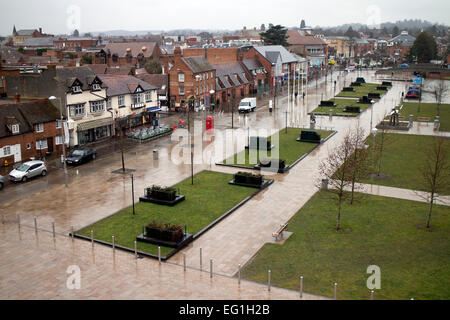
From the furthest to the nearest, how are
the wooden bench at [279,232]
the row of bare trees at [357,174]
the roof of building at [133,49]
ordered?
the roof of building at [133,49] < the row of bare trees at [357,174] < the wooden bench at [279,232]

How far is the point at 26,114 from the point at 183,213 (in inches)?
804

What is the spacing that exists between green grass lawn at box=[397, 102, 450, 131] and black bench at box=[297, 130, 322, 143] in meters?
16.3

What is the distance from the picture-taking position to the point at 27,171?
105 ft

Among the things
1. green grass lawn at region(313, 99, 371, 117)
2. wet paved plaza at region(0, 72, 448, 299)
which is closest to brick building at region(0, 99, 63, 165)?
wet paved plaza at region(0, 72, 448, 299)

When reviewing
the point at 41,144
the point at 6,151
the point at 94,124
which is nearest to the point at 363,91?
the point at 94,124

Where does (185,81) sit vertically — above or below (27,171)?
above

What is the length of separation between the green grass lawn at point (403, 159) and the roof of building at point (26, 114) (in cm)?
2771

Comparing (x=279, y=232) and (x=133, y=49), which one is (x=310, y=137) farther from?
(x=133, y=49)

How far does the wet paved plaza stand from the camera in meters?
17.1

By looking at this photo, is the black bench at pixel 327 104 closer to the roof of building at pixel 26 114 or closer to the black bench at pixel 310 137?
the black bench at pixel 310 137

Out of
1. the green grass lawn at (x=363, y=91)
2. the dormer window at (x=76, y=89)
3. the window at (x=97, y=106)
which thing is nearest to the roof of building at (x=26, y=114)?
the dormer window at (x=76, y=89)

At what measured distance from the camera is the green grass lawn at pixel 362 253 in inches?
664
